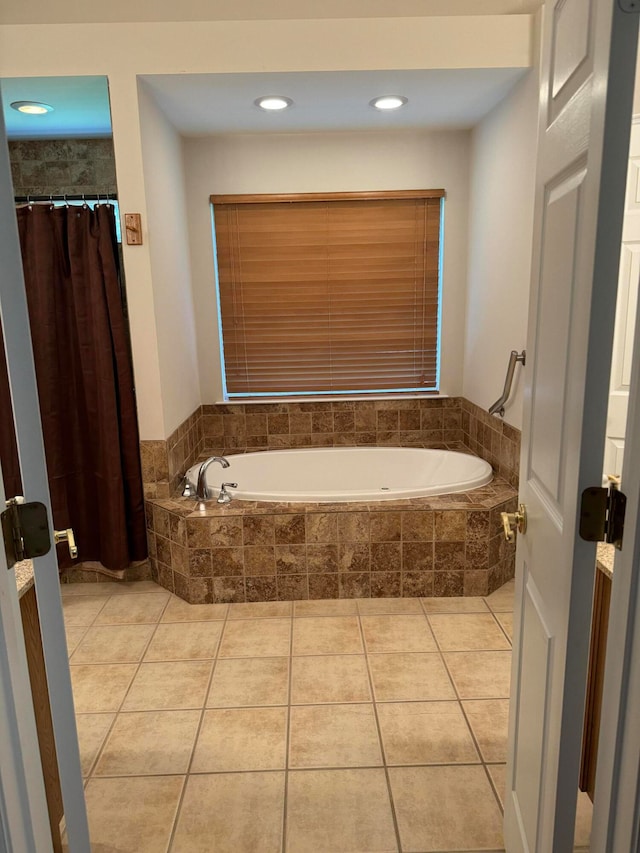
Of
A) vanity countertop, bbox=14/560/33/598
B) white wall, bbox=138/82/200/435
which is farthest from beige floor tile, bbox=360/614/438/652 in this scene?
vanity countertop, bbox=14/560/33/598

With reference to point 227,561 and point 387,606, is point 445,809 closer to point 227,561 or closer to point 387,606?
point 387,606

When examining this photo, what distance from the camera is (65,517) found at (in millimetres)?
3160

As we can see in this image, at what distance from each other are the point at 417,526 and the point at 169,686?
4.44ft

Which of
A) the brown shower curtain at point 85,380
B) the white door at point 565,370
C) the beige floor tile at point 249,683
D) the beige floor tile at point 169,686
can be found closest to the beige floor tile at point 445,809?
the white door at point 565,370

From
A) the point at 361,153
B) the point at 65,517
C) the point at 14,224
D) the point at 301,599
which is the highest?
the point at 361,153

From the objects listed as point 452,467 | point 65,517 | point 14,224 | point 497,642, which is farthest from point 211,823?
point 452,467

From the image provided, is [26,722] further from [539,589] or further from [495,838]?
[495,838]

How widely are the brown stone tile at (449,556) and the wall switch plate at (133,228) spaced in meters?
2.11

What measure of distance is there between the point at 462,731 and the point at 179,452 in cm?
210

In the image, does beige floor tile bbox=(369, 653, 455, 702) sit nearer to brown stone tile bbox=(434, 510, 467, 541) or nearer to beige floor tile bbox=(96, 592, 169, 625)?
brown stone tile bbox=(434, 510, 467, 541)

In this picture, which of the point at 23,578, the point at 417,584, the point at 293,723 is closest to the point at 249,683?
the point at 293,723

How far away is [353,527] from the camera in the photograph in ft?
9.62

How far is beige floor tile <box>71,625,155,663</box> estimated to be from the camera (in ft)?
8.34

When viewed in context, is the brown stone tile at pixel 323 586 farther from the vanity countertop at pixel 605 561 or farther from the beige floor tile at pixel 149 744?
the vanity countertop at pixel 605 561
